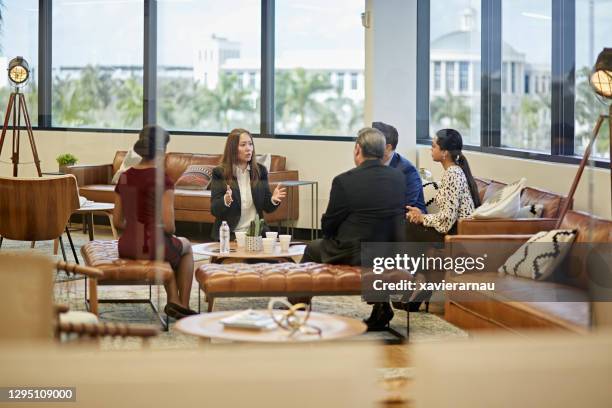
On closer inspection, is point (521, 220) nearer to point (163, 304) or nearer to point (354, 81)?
point (354, 81)

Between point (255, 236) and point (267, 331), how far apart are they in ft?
2.87

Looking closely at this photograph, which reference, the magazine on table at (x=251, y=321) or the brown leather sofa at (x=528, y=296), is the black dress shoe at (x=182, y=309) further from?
the brown leather sofa at (x=528, y=296)

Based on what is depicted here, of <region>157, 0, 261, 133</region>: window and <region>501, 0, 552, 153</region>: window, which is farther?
<region>501, 0, 552, 153</region>: window

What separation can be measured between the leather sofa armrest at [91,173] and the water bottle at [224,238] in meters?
0.55

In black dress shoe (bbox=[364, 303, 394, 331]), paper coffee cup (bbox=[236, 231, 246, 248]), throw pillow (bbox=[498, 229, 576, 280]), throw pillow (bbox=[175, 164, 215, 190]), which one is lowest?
black dress shoe (bbox=[364, 303, 394, 331])

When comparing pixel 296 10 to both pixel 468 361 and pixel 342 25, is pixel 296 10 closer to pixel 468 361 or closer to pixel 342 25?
pixel 342 25

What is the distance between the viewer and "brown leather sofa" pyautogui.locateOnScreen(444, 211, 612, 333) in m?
4.25

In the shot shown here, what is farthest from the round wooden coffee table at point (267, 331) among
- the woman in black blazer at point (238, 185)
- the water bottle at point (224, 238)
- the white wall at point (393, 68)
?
the white wall at point (393, 68)

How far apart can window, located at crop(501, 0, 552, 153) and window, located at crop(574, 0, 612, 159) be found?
227 millimetres

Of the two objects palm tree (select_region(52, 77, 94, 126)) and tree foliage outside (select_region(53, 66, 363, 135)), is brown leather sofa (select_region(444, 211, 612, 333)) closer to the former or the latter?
tree foliage outside (select_region(53, 66, 363, 135))

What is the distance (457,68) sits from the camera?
16.1 ft

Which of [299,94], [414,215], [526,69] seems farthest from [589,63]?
[299,94]

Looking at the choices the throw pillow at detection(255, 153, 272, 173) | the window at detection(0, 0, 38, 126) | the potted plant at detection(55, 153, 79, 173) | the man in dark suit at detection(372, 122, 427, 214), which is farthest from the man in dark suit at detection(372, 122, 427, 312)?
the window at detection(0, 0, 38, 126)

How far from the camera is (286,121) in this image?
4516mm
